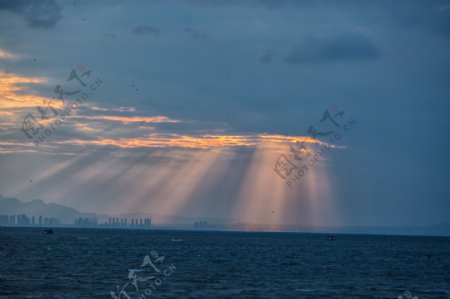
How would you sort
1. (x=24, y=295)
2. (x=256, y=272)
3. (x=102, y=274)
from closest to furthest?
1. (x=24, y=295)
2. (x=102, y=274)
3. (x=256, y=272)

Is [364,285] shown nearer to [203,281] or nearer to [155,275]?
[203,281]

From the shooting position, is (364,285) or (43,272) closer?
(364,285)

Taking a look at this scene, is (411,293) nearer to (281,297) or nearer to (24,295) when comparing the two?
(281,297)

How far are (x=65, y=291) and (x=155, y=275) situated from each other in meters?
24.5

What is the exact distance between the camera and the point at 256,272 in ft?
359

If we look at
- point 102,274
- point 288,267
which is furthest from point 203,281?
point 288,267

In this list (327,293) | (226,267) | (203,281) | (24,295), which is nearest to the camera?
(24,295)

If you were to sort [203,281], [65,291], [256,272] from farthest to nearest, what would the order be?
1. [256,272]
2. [203,281]
3. [65,291]

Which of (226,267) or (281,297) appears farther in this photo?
(226,267)

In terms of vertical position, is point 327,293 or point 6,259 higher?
point 6,259

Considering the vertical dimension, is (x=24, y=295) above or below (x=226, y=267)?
below

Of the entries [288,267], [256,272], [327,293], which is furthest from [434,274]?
[327,293]

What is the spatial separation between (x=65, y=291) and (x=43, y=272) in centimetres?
2525

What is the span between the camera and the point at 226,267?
118 metres
